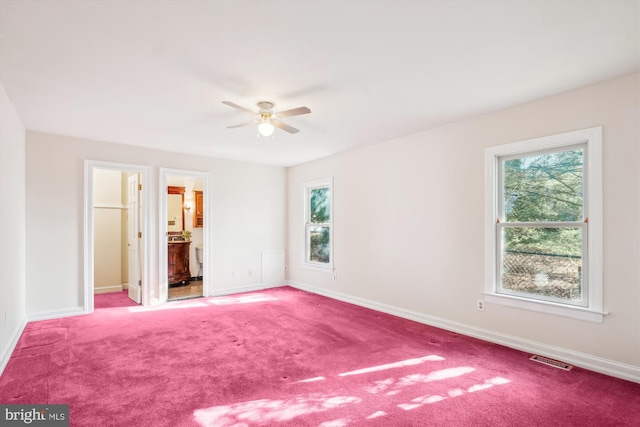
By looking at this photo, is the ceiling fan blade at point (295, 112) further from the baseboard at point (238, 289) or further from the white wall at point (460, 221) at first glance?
the baseboard at point (238, 289)

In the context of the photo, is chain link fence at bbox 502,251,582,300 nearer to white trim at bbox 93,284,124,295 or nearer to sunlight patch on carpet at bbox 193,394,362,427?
sunlight patch on carpet at bbox 193,394,362,427

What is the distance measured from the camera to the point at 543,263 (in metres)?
3.24

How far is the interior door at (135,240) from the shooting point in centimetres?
526

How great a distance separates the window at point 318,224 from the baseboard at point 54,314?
12.0 ft

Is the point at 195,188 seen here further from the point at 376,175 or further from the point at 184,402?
the point at 184,402

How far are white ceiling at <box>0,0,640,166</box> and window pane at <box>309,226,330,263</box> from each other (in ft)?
8.79

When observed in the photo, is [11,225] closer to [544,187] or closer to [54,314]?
[54,314]

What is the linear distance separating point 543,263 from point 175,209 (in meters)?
6.84

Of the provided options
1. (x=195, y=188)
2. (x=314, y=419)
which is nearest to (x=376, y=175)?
(x=314, y=419)

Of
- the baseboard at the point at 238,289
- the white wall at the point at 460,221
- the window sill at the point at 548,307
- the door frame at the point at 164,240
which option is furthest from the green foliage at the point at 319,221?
the window sill at the point at 548,307

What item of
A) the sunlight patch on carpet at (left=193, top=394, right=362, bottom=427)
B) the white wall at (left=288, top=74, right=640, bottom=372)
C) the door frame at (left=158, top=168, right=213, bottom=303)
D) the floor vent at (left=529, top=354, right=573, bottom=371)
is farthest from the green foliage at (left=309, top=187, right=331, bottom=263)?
the sunlight patch on carpet at (left=193, top=394, right=362, bottom=427)

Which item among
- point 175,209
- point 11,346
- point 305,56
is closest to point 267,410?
point 305,56

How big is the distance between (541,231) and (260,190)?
479 centimetres

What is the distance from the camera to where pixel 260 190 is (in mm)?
6496
